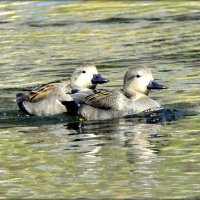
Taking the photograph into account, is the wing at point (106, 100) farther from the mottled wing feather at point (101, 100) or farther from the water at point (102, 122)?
the water at point (102, 122)

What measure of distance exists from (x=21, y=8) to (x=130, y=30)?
22.8 feet

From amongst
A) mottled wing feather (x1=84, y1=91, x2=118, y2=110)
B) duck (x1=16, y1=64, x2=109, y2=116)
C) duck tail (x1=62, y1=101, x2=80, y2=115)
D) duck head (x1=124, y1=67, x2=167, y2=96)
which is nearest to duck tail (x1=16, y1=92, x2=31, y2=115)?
duck (x1=16, y1=64, x2=109, y2=116)

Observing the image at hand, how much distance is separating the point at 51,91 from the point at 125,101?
4.81 feet

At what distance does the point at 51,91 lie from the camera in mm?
18547

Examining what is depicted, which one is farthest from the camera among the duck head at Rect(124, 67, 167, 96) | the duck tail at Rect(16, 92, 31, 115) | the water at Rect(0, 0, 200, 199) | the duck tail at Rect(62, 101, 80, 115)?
the duck tail at Rect(16, 92, 31, 115)

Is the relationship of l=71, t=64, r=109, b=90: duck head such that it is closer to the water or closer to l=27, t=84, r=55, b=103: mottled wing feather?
l=27, t=84, r=55, b=103: mottled wing feather

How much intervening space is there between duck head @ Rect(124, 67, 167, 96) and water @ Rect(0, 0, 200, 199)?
0.55 meters

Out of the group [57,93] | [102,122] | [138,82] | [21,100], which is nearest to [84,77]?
[57,93]

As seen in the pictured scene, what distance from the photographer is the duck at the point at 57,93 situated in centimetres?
1842

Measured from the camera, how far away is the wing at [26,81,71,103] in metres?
18.5

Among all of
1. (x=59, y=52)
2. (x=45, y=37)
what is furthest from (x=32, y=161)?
(x=45, y=37)

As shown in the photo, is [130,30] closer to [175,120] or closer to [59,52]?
[59,52]

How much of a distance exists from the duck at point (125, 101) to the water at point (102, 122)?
0.87 ft

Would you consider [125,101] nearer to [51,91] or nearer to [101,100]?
[101,100]
